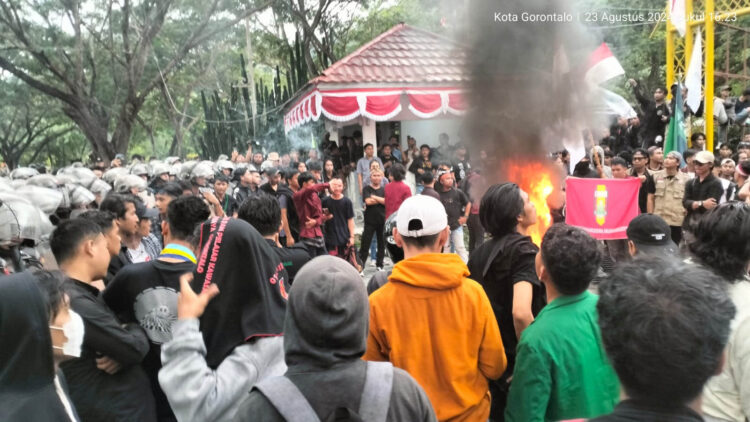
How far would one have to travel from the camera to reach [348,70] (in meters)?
15.1

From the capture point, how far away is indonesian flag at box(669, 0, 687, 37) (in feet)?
43.4

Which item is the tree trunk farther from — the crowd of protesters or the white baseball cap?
the white baseball cap

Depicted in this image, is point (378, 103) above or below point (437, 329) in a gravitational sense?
above

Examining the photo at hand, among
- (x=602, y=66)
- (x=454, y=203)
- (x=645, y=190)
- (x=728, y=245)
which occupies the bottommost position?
(x=454, y=203)

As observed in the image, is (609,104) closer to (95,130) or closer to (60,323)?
(60,323)

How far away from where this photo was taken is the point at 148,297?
9.41ft

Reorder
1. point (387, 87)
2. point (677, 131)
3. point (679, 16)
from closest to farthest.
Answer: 1. point (677, 131)
2. point (679, 16)
3. point (387, 87)

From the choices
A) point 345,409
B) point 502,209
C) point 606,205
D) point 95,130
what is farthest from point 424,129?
point 345,409

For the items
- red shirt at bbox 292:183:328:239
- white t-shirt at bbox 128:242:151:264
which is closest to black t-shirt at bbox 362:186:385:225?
red shirt at bbox 292:183:328:239

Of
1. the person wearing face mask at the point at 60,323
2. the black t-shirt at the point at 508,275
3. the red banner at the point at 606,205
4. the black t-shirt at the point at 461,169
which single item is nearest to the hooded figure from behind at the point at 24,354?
the person wearing face mask at the point at 60,323

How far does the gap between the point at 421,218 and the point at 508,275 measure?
2.41ft

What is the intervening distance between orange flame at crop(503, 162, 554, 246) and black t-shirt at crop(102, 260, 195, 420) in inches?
262

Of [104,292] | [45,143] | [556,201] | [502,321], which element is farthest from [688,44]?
[45,143]

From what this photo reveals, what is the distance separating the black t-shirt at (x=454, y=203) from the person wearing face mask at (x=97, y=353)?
22.0ft
